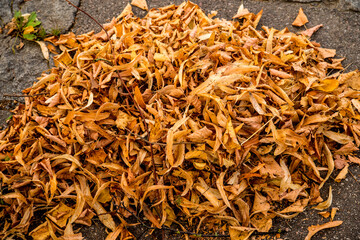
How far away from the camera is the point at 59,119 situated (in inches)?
59.9

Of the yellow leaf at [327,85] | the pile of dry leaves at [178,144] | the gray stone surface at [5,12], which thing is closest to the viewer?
the pile of dry leaves at [178,144]

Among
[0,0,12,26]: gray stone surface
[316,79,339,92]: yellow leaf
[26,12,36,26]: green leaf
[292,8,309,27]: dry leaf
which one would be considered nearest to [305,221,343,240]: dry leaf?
[316,79,339,92]: yellow leaf

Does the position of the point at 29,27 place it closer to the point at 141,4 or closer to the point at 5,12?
the point at 5,12

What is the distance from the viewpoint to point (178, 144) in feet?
4.58

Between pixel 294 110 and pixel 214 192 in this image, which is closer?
pixel 214 192

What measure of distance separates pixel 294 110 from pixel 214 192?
0.59 meters

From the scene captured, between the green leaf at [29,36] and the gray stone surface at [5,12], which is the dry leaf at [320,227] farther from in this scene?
the gray stone surface at [5,12]

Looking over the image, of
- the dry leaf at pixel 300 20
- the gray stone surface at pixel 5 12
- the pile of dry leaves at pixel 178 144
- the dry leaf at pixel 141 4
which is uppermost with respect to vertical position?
the dry leaf at pixel 300 20

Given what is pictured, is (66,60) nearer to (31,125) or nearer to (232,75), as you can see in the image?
(31,125)

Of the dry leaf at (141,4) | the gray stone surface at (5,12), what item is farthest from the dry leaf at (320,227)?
the gray stone surface at (5,12)

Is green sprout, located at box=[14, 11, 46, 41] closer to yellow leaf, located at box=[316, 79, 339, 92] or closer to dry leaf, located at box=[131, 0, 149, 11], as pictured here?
→ dry leaf, located at box=[131, 0, 149, 11]

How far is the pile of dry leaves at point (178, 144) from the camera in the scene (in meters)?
1.41

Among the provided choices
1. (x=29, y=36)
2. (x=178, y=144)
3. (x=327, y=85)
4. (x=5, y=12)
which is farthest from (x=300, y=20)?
(x=5, y=12)

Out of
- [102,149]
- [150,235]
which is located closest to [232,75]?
[102,149]
